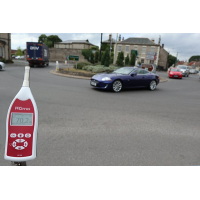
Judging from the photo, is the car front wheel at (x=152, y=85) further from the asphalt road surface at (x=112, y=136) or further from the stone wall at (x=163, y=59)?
the stone wall at (x=163, y=59)

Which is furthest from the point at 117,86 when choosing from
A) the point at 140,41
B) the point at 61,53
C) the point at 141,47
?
the point at 140,41

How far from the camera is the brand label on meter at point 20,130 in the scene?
1.71 m

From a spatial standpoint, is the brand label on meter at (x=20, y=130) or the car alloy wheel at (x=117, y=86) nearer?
the brand label on meter at (x=20, y=130)

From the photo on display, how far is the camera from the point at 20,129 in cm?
172

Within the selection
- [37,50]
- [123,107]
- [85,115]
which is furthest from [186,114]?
[37,50]

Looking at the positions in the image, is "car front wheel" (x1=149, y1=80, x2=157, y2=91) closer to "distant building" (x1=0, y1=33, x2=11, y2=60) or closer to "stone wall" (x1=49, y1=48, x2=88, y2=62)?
"distant building" (x1=0, y1=33, x2=11, y2=60)

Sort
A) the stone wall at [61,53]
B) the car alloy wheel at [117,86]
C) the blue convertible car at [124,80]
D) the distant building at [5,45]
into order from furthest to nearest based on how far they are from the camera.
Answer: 1. the stone wall at [61,53]
2. the distant building at [5,45]
3. the car alloy wheel at [117,86]
4. the blue convertible car at [124,80]

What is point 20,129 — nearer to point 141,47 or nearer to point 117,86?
point 117,86

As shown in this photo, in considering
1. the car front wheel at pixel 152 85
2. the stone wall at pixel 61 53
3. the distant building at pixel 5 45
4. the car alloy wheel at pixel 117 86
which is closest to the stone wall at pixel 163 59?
the stone wall at pixel 61 53

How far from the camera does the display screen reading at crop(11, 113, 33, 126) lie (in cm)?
171

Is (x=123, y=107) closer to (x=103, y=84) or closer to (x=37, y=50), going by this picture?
(x=103, y=84)

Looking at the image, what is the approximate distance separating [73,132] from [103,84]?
5028 mm

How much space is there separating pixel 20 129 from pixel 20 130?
10 mm

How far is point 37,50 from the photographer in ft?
70.4
